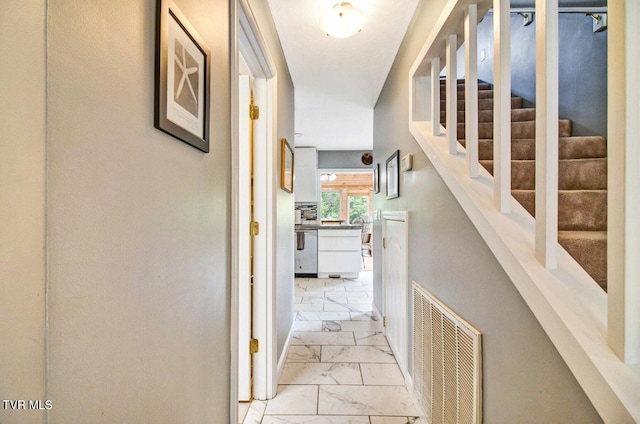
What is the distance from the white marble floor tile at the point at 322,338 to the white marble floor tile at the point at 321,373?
0.36 m

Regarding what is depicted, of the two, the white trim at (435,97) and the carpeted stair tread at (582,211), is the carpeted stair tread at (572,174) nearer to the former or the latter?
the carpeted stair tread at (582,211)

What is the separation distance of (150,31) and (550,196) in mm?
984

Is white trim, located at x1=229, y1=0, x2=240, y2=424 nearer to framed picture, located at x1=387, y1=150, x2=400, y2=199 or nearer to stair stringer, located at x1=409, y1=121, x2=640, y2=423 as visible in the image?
stair stringer, located at x1=409, y1=121, x2=640, y2=423

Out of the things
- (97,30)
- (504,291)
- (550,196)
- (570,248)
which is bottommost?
(504,291)

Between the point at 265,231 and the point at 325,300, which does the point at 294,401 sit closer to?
the point at 265,231

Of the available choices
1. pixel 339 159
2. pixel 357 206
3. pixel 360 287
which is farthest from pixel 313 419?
pixel 357 206

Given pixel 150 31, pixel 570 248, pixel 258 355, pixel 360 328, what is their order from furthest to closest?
pixel 360 328 < pixel 258 355 < pixel 570 248 < pixel 150 31

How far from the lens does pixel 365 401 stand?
181 cm

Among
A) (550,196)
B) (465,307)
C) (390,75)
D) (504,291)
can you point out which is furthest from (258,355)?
(390,75)

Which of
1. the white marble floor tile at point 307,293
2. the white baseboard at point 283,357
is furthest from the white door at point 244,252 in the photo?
the white marble floor tile at point 307,293

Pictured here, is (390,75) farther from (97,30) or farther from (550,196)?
(97,30)

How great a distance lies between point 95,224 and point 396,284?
82.1 inches

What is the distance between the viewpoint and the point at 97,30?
481 mm

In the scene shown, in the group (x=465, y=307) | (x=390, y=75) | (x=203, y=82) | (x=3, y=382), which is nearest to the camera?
(x=3, y=382)
